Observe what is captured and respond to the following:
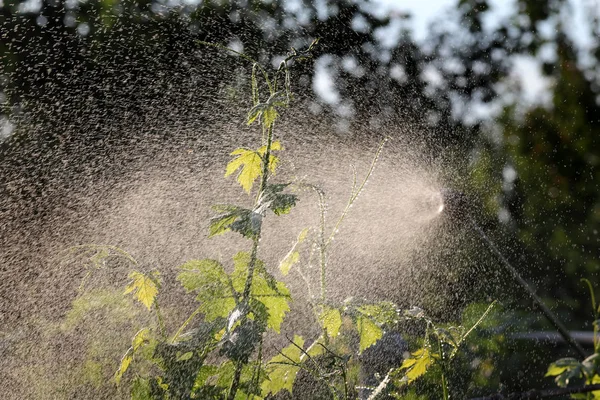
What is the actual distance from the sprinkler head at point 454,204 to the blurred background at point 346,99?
1.08 meters

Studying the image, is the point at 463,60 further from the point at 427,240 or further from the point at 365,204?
the point at 365,204

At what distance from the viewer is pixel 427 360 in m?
0.90

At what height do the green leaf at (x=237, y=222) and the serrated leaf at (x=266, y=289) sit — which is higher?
the green leaf at (x=237, y=222)

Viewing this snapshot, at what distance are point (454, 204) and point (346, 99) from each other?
15.4 ft

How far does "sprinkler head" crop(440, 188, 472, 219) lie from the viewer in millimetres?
1978

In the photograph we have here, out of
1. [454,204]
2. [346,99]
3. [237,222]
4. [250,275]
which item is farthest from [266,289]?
[346,99]

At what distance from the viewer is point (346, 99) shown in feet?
21.3

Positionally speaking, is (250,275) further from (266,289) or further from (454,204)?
(454,204)

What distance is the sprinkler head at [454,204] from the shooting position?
1.98m

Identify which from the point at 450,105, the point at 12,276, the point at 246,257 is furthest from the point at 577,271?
the point at 12,276

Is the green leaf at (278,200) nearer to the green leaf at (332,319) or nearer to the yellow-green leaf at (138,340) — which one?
the green leaf at (332,319)

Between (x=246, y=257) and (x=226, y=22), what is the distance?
6642mm

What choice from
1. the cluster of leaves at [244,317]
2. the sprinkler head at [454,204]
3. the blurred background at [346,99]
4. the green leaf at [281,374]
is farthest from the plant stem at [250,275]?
the blurred background at [346,99]

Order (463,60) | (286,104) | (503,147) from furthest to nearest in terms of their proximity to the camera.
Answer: (463,60) → (503,147) → (286,104)
